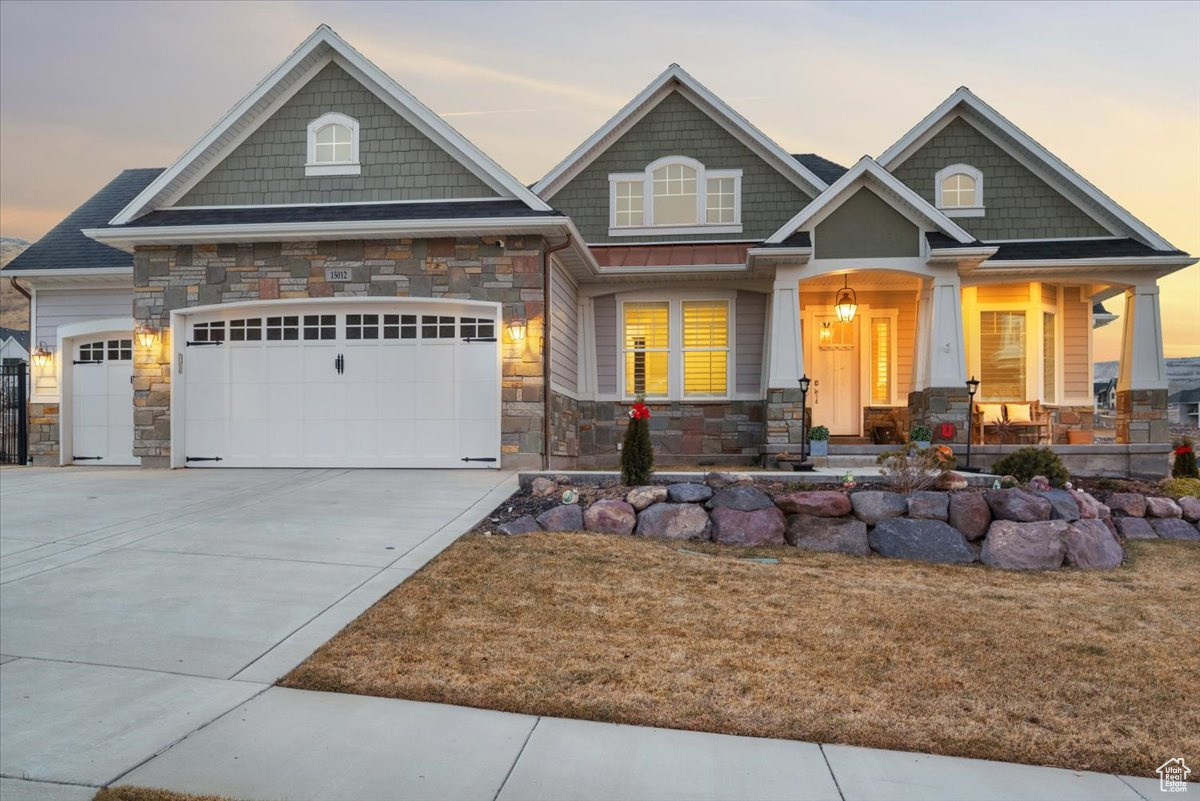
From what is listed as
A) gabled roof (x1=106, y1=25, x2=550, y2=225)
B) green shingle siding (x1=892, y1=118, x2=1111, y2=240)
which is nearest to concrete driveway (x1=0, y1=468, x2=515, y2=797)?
gabled roof (x1=106, y1=25, x2=550, y2=225)

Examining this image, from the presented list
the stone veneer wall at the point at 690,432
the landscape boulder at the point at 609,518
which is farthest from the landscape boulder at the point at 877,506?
the stone veneer wall at the point at 690,432

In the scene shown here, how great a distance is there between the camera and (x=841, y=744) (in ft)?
12.5

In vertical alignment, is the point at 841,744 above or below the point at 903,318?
below

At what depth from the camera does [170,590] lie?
5.86 metres

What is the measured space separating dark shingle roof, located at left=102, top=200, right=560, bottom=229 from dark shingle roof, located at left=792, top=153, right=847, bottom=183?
7.84 m

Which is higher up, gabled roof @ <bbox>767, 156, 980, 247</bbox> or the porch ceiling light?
gabled roof @ <bbox>767, 156, 980, 247</bbox>

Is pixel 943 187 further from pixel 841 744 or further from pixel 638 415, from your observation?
pixel 841 744

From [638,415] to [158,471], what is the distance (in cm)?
792

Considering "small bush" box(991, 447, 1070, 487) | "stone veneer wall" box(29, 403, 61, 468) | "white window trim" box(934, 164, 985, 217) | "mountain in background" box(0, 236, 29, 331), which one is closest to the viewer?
"small bush" box(991, 447, 1070, 487)

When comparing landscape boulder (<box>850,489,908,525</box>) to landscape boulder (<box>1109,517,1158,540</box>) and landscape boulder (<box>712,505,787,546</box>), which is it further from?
landscape boulder (<box>1109,517,1158,540</box>)

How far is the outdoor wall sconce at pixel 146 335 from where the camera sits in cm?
1270

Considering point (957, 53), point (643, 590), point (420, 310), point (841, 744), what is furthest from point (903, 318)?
point (841, 744)

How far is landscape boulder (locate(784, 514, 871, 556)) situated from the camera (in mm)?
8195

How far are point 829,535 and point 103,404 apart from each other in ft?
43.5
